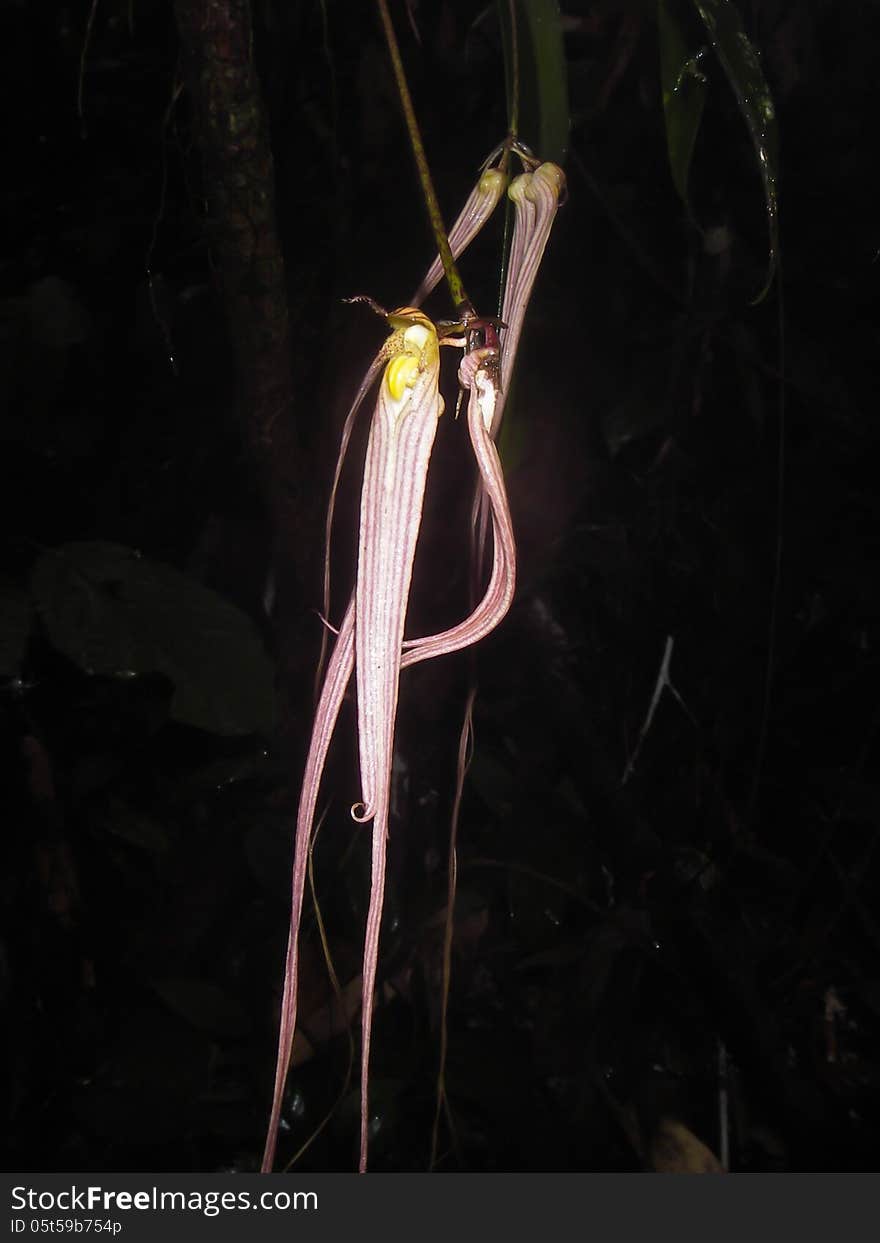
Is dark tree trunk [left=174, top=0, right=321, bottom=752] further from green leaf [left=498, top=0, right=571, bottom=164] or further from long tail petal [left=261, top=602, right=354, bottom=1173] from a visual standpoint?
long tail petal [left=261, top=602, right=354, bottom=1173]

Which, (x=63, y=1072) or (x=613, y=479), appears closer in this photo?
(x=63, y=1072)

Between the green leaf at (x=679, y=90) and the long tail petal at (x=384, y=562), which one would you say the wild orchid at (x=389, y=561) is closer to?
the long tail petal at (x=384, y=562)

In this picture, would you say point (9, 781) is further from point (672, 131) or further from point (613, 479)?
point (672, 131)

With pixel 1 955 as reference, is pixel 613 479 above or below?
above

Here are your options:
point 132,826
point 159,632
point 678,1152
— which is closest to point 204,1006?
point 132,826

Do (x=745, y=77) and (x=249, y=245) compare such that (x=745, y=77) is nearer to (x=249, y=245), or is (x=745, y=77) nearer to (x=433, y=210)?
(x=433, y=210)

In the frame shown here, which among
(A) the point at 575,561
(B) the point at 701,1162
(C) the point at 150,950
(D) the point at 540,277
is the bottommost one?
(B) the point at 701,1162

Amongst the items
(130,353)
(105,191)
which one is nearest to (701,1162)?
(130,353)
